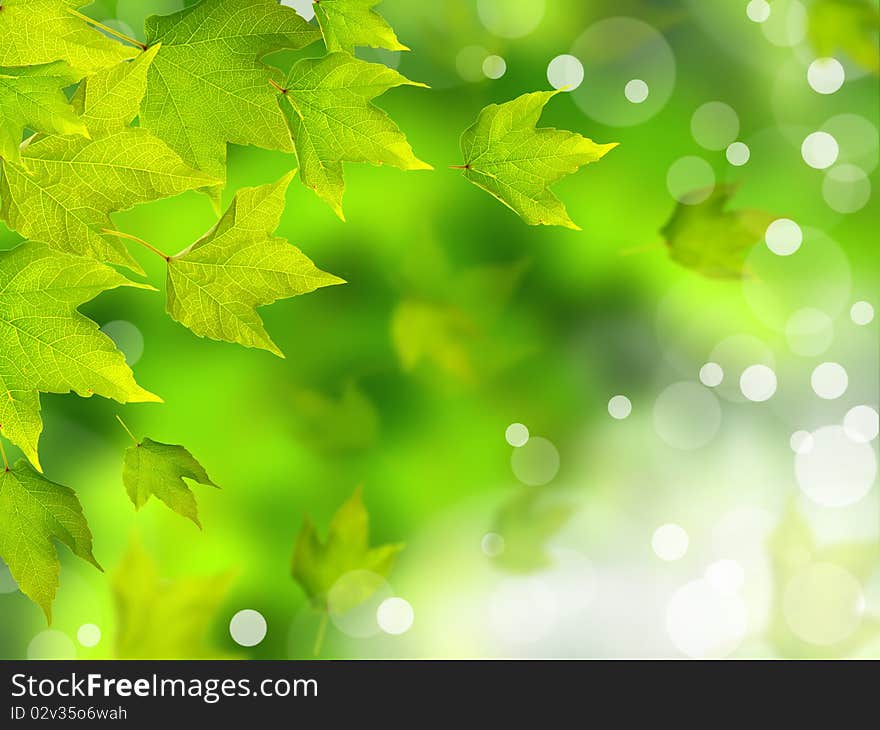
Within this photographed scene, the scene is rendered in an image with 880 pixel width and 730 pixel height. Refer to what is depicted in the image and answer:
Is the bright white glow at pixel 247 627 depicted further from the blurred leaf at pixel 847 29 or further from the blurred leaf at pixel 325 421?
the blurred leaf at pixel 847 29

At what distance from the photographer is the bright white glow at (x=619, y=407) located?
0.58 meters

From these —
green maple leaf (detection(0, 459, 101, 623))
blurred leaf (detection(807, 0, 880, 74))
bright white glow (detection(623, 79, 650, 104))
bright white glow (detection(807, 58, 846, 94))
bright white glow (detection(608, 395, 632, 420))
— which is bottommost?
green maple leaf (detection(0, 459, 101, 623))

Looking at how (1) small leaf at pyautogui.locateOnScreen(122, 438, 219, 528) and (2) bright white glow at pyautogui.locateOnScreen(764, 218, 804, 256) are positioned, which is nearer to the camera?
(1) small leaf at pyautogui.locateOnScreen(122, 438, 219, 528)

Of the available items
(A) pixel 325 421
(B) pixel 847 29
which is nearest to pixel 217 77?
(A) pixel 325 421

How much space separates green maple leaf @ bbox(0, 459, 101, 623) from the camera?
0.23 metres

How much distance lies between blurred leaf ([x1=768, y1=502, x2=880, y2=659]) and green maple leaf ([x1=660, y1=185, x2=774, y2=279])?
187 millimetres

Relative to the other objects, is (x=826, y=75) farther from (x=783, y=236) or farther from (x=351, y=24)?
(x=351, y=24)

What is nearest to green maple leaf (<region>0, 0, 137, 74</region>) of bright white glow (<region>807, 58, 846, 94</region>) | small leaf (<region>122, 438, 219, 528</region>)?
small leaf (<region>122, 438, 219, 528</region>)

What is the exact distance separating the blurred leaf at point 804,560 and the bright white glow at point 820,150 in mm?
262

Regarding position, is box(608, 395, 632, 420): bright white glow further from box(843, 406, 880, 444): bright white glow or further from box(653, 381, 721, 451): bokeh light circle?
box(843, 406, 880, 444): bright white glow

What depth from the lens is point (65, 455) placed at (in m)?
0.54
